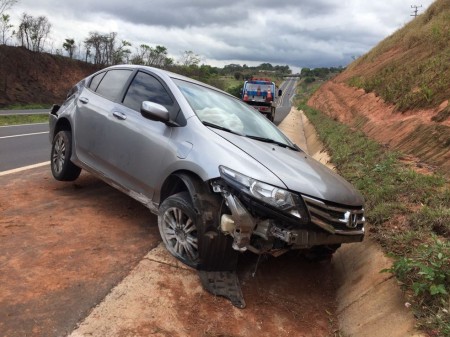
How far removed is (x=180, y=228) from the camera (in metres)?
3.98

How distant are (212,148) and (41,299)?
184cm

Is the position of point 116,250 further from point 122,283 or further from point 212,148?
point 212,148

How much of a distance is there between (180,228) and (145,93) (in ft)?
5.87

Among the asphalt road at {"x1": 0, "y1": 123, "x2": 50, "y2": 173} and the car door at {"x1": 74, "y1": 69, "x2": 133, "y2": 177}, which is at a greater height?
the car door at {"x1": 74, "y1": 69, "x2": 133, "y2": 177}

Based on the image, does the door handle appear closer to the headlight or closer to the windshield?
the windshield

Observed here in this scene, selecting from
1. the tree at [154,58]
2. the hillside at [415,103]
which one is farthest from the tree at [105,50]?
the hillside at [415,103]

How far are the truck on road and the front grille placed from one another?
18212 mm

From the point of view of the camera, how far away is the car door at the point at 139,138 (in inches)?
172

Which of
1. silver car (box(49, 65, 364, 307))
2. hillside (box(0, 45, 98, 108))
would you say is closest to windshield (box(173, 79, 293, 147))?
silver car (box(49, 65, 364, 307))

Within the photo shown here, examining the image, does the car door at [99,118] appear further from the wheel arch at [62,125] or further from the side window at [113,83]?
the wheel arch at [62,125]

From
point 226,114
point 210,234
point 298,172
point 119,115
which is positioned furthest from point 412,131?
point 210,234

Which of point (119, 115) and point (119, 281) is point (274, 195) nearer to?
point (119, 281)

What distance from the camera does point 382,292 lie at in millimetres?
3596

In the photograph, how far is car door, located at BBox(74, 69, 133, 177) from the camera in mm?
5074
